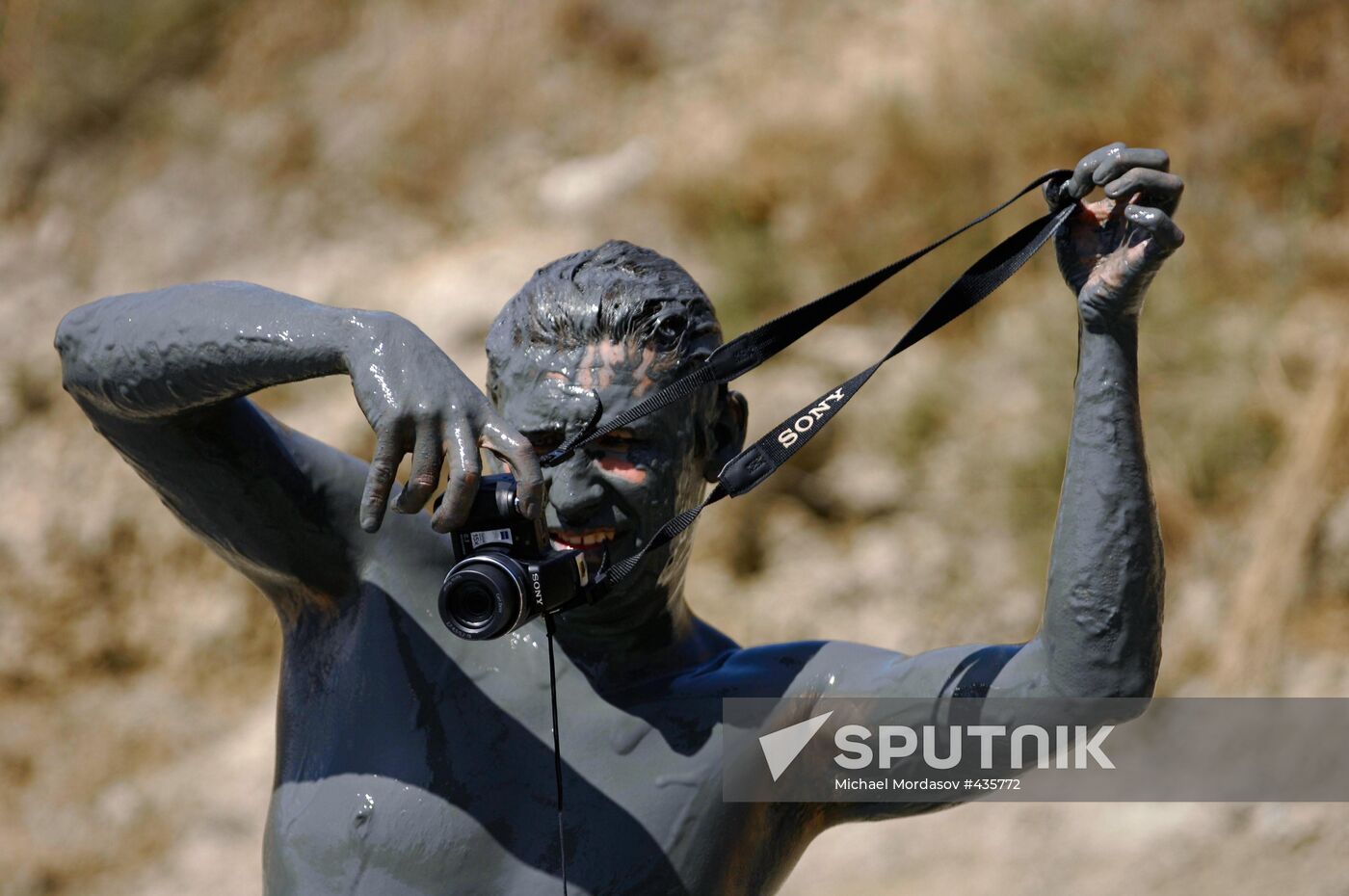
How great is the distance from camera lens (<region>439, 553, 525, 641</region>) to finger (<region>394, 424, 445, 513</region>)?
0.08 m

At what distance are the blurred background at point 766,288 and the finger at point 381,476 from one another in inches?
127

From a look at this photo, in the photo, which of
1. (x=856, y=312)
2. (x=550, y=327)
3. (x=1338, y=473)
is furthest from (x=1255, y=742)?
(x=550, y=327)

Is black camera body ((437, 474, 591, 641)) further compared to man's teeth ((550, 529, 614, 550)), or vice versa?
man's teeth ((550, 529, 614, 550))

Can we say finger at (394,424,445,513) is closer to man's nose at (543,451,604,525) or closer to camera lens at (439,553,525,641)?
camera lens at (439,553,525,641)

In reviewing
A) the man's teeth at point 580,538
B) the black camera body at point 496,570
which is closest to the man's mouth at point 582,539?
the man's teeth at point 580,538

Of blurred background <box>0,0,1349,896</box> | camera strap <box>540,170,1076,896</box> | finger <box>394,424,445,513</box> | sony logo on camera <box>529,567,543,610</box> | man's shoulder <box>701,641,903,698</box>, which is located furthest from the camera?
blurred background <box>0,0,1349,896</box>

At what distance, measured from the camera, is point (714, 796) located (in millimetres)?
1402

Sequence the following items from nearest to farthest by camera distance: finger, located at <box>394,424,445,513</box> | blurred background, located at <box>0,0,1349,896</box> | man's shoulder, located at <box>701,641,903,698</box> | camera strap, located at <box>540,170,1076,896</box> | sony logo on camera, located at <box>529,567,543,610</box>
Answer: finger, located at <box>394,424,445,513</box> → sony logo on camera, located at <box>529,567,543,610</box> → camera strap, located at <box>540,170,1076,896</box> → man's shoulder, located at <box>701,641,903,698</box> → blurred background, located at <box>0,0,1349,896</box>

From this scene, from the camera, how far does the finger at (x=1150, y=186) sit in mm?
1215

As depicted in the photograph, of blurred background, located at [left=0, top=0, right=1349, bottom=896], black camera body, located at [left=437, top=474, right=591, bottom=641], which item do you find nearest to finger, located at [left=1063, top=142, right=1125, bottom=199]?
black camera body, located at [left=437, top=474, right=591, bottom=641]

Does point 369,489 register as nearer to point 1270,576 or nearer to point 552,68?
point 1270,576

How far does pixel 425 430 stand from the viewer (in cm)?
114

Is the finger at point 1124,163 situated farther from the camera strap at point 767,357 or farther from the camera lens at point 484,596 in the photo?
the camera lens at point 484,596

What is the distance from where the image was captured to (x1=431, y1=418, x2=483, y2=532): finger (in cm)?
113
